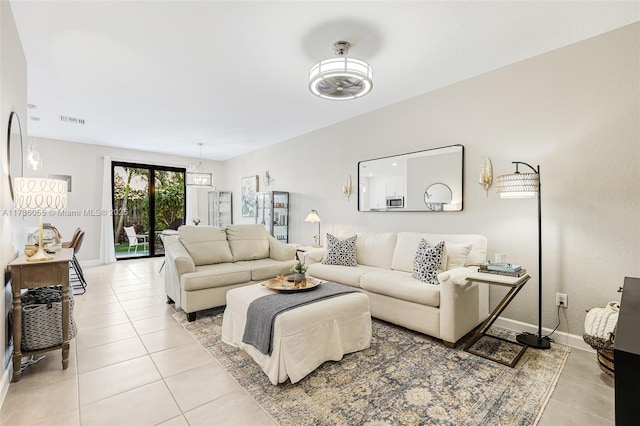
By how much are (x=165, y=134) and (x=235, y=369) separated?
15.6ft

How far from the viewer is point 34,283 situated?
2.08 meters

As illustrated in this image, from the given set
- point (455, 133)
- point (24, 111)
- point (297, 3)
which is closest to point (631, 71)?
point (455, 133)

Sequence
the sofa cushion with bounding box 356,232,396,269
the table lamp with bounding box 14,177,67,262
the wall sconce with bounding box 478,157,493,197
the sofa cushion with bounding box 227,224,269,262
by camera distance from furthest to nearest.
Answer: the sofa cushion with bounding box 227,224,269,262, the sofa cushion with bounding box 356,232,396,269, the wall sconce with bounding box 478,157,493,197, the table lamp with bounding box 14,177,67,262

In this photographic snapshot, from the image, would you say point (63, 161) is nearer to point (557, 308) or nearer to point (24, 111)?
point (24, 111)

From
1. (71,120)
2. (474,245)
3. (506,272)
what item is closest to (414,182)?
(474,245)

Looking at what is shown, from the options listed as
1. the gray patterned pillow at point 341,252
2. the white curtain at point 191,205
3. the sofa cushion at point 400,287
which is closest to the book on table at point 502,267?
the sofa cushion at point 400,287

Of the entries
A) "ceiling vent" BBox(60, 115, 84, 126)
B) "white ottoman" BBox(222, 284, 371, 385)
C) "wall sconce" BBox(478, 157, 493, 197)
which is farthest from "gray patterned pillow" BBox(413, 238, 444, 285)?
"ceiling vent" BBox(60, 115, 84, 126)

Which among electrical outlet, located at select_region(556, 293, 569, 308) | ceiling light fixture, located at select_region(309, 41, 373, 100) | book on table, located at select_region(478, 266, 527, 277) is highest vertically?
ceiling light fixture, located at select_region(309, 41, 373, 100)

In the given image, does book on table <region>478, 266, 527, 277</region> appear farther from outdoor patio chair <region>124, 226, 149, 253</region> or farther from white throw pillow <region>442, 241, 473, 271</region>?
outdoor patio chair <region>124, 226, 149, 253</region>

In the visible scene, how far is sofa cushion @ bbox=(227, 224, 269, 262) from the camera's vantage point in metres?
3.95

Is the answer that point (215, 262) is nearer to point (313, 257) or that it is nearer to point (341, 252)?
point (313, 257)

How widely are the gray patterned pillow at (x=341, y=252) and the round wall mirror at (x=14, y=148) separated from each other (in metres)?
2.94

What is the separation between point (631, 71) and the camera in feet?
7.47

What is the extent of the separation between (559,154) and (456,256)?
1262 millimetres
